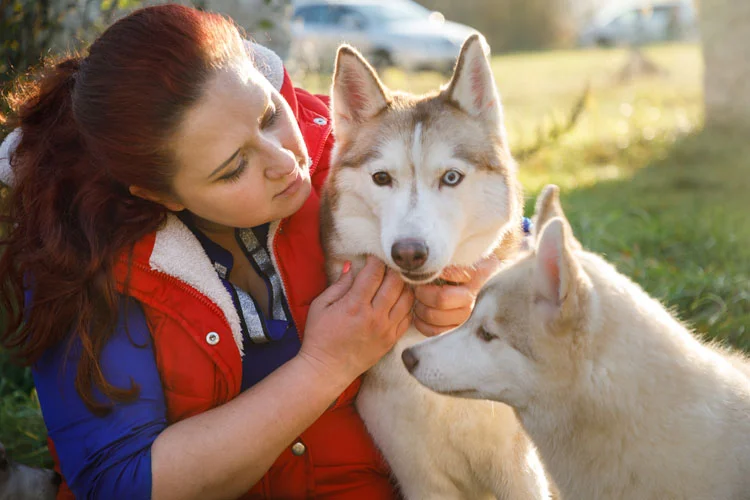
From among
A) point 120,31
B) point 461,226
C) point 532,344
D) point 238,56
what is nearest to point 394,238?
point 461,226

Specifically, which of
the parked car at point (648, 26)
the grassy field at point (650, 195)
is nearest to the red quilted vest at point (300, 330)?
the grassy field at point (650, 195)

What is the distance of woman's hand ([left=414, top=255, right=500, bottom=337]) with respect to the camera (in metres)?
2.58

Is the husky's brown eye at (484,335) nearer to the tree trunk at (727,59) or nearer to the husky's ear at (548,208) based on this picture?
the husky's ear at (548,208)

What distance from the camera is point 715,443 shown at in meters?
2.09

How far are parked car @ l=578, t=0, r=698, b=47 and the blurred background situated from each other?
277 cm

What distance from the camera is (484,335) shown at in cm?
227

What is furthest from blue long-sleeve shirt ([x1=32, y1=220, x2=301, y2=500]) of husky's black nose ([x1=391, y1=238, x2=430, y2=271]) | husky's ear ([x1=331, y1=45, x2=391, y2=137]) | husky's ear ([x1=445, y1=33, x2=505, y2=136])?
→ husky's ear ([x1=445, y1=33, x2=505, y2=136])

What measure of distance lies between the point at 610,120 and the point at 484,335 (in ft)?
32.8

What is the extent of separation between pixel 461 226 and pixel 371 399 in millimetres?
658

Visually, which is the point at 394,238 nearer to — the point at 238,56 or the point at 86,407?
the point at 238,56

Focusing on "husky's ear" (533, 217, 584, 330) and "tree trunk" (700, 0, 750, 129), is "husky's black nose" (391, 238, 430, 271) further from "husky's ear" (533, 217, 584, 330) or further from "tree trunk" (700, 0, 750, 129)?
"tree trunk" (700, 0, 750, 129)

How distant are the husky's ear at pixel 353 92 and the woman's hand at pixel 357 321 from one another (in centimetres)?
57

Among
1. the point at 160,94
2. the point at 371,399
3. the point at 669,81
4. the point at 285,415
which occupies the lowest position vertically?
the point at 669,81

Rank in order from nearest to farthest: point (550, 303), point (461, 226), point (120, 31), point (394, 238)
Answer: point (550, 303) < point (120, 31) < point (394, 238) < point (461, 226)
